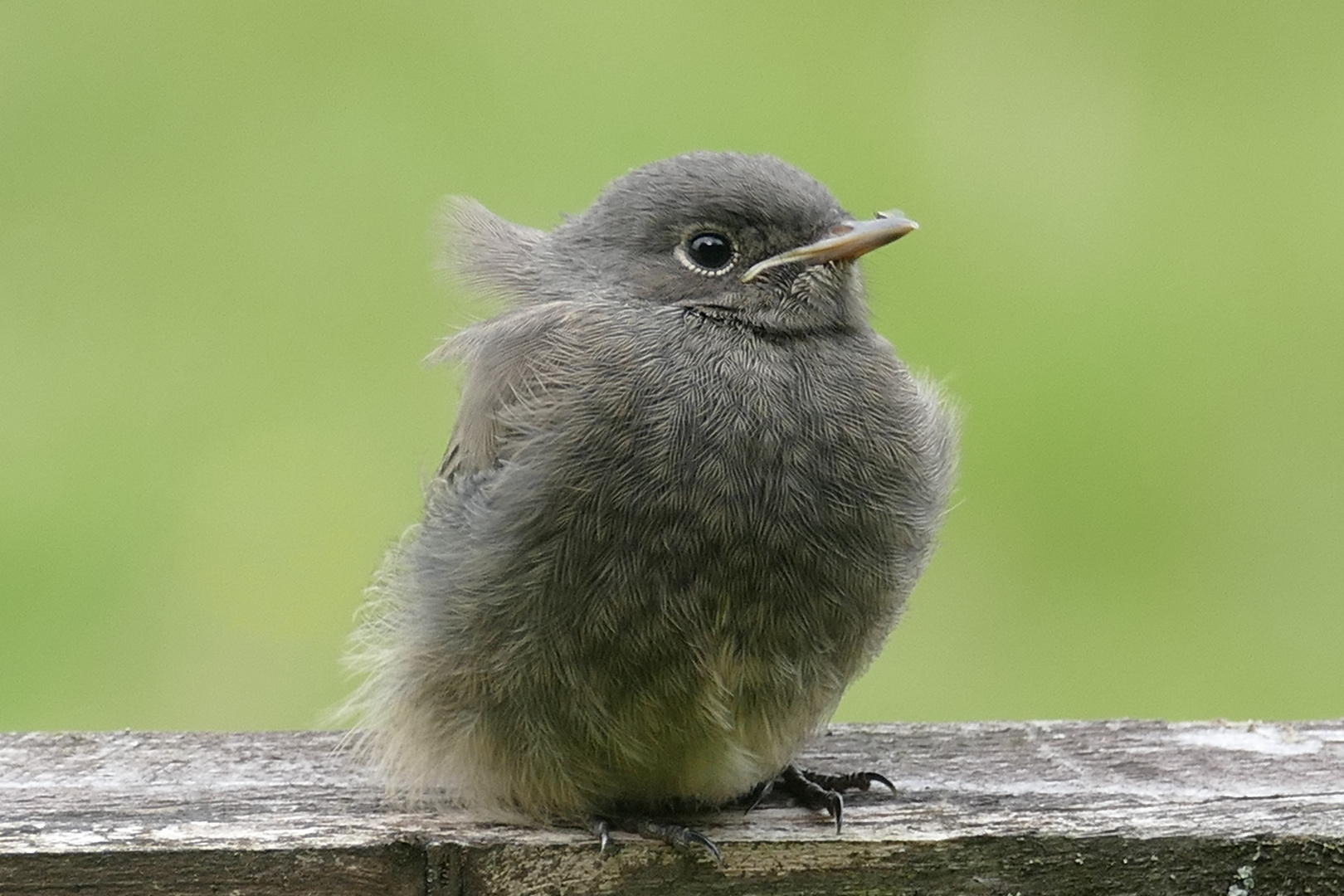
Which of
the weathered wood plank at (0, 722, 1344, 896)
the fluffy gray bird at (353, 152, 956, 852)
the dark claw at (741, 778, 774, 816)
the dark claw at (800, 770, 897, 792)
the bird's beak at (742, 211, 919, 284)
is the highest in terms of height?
the bird's beak at (742, 211, 919, 284)

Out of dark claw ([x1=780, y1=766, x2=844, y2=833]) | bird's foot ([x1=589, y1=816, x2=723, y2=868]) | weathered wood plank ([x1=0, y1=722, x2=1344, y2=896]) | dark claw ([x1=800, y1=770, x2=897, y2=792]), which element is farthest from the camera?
dark claw ([x1=800, y1=770, x2=897, y2=792])

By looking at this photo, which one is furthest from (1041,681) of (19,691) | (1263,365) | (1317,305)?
(19,691)

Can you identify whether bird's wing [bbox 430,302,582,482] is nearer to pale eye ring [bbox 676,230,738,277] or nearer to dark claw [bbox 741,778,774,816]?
pale eye ring [bbox 676,230,738,277]

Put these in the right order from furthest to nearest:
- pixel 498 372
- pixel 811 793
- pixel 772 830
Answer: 1. pixel 498 372
2. pixel 811 793
3. pixel 772 830

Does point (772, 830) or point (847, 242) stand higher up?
point (847, 242)

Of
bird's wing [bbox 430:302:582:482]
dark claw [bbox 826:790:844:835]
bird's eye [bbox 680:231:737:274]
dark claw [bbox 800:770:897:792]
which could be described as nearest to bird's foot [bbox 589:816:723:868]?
dark claw [bbox 826:790:844:835]

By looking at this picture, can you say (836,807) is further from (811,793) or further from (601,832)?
(601,832)

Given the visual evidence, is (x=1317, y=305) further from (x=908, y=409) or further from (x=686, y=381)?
(x=686, y=381)

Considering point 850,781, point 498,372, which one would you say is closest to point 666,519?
point 498,372

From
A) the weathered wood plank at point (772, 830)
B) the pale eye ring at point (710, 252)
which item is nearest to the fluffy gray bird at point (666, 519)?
the pale eye ring at point (710, 252)

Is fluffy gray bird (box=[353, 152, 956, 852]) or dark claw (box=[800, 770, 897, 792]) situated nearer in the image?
fluffy gray bird (box=[353, 152, 956, 852])
